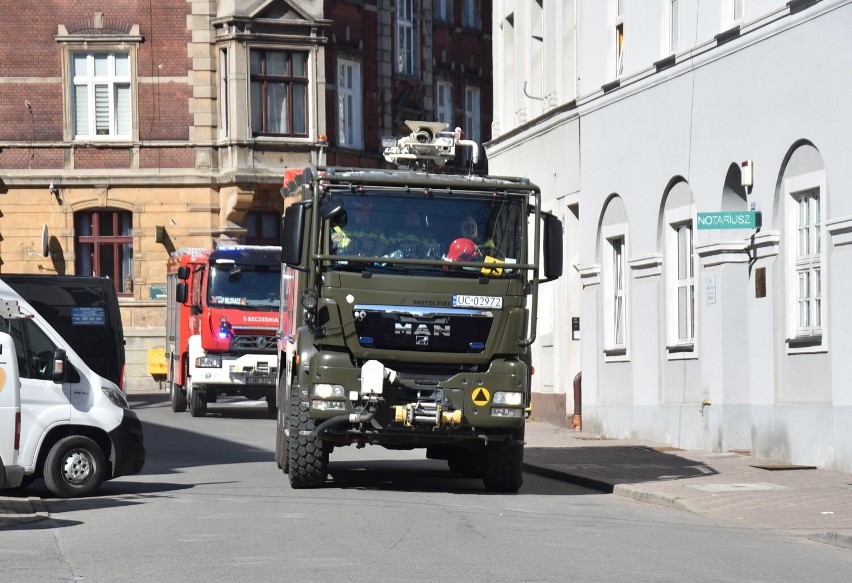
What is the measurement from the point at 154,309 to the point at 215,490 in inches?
995

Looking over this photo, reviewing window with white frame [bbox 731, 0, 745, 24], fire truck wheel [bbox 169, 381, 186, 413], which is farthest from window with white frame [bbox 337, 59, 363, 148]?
window with white frame [bbox 731, 0, 745, 24]

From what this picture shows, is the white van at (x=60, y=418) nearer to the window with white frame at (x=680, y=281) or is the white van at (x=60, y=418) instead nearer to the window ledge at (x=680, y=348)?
the window ledge at (x=680, y=348)

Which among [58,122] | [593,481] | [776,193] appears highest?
[58,122]

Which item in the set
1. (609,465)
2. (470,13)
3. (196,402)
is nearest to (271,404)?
(196,402)

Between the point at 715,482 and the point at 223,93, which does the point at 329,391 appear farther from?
the point at 223,93

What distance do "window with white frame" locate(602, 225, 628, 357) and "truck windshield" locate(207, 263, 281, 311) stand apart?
263 inches

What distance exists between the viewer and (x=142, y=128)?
4172 cm

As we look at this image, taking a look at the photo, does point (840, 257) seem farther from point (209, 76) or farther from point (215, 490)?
point (209, 76)

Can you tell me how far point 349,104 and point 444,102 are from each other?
21.2 ft

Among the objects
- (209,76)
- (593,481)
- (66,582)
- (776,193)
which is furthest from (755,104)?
(209,76)

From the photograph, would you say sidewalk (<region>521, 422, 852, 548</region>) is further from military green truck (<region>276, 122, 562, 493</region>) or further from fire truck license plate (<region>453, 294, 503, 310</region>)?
fire truck license plate (<region>453, 294, 503, 310</region>)

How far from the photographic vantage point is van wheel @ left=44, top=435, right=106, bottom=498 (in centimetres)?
1561

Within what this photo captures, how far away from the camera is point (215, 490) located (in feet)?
54.0

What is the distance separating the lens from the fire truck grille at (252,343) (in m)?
30.1
